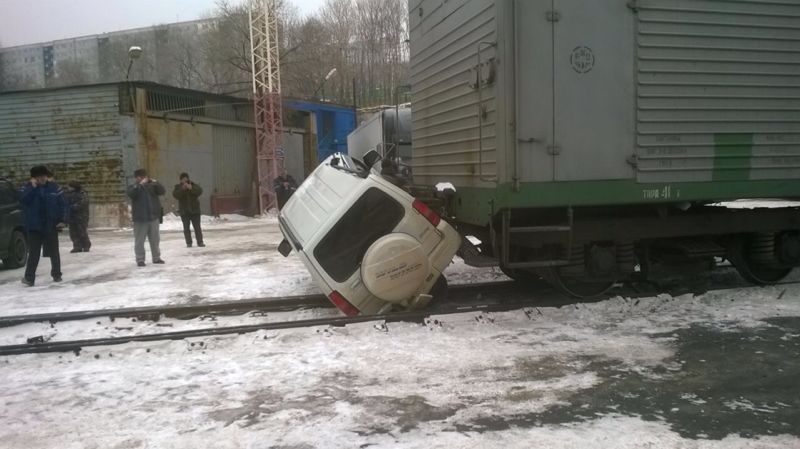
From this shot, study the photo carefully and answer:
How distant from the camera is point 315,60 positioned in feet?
137

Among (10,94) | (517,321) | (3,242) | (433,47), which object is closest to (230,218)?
(10,94)

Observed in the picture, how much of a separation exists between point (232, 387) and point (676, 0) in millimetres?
5634

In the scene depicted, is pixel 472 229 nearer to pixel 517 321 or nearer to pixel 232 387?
pixel 517 321

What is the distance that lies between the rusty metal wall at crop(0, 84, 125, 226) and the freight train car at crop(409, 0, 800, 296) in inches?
673

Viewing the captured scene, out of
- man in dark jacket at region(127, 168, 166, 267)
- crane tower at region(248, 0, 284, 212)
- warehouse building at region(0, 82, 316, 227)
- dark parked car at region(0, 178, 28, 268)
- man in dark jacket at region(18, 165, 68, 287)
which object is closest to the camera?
man in dark jacket at region(18, 165, 68, 287)

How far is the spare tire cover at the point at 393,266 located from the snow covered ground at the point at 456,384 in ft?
1.30

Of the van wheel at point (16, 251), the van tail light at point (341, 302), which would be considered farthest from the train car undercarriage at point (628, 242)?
the van wheel at point (16, 251)

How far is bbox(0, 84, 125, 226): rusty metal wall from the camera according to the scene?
20109 mm

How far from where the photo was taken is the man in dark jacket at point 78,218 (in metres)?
12.8

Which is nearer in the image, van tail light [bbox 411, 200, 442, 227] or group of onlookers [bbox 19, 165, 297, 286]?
van tail light [bbox 411, 200, 442, 227]

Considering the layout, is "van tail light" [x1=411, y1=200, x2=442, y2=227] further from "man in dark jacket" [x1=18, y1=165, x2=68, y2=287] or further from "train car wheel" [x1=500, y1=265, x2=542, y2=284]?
"man in dark jacket" [x1=18, y1=165, x2=68, y2=287]

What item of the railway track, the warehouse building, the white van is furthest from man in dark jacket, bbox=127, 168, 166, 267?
the warehouse building

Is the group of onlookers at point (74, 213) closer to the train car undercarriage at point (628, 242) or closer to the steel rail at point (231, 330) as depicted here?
the steel rail at point (231, 330)

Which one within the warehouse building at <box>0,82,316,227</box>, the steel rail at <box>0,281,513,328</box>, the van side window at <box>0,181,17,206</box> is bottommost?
the steel rail at <box>0,281,513,328</box>
